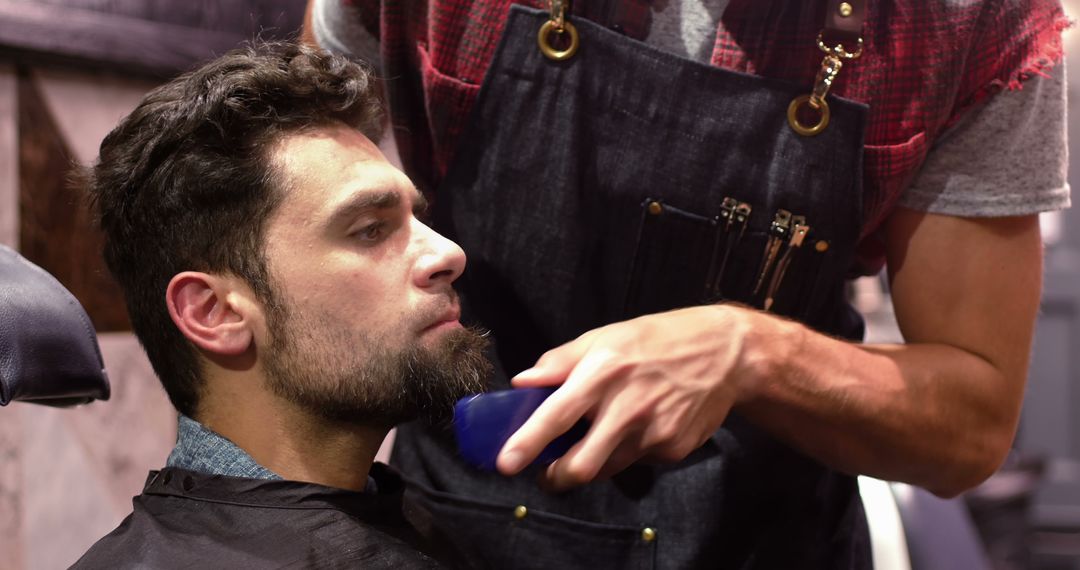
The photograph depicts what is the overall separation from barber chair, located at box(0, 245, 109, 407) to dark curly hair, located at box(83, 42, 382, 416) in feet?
0.31

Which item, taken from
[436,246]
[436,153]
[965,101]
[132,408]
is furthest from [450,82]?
[132,408]

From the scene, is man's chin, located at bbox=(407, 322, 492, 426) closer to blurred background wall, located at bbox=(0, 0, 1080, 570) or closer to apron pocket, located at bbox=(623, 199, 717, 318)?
apron pocket, located at bbox=(623, 199, 717, 318)

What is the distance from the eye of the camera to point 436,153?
138 centimetres

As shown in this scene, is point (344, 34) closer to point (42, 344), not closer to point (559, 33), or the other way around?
point (559, 33)

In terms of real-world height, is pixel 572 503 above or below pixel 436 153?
below

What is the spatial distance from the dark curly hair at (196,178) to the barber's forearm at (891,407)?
1.99 feet

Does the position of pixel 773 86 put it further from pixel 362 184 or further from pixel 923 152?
pixel 362 184

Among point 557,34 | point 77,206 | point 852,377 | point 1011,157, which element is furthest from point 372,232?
point 77,206

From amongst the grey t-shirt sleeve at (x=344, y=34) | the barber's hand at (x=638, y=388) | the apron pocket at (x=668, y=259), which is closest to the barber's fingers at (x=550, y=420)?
the barber's hand at (x=638, y=388)

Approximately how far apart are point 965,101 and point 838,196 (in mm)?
193

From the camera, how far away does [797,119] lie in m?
1.24

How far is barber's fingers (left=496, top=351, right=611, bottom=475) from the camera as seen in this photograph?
962 mm

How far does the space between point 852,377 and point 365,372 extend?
0.55 m

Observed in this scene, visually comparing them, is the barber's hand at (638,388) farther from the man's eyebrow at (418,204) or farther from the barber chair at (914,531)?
the barber chair at (914,531)
